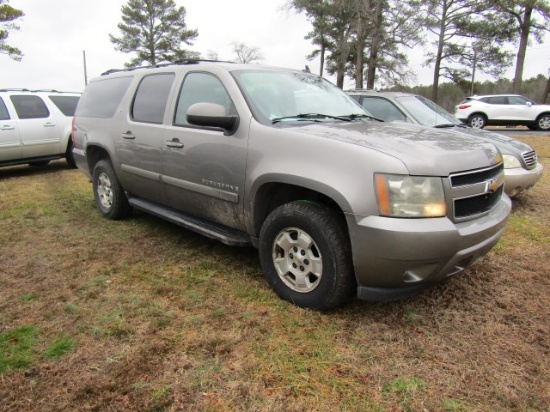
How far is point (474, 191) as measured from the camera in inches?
103

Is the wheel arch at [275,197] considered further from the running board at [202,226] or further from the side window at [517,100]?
the side window at [517,100]

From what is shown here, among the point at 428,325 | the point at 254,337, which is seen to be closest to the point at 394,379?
the point at 428,325

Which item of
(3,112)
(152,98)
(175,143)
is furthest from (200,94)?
(3,112)

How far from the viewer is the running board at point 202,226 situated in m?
3.30

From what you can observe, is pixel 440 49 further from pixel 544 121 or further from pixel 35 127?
pixel 35 127

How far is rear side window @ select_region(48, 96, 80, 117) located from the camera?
353 inches

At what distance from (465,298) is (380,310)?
27.1 inches

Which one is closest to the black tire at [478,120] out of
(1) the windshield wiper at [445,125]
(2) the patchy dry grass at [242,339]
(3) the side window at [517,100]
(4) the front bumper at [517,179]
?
(3) the side window at [517,100]

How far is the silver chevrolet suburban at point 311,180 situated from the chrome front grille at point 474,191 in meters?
0.01

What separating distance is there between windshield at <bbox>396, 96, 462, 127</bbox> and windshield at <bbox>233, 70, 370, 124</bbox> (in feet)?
7.91

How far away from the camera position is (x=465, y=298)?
3047 mm

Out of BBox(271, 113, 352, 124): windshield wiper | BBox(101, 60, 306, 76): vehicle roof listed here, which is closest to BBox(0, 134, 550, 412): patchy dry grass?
BBox(271, 113, 352, 124): windshield wiper

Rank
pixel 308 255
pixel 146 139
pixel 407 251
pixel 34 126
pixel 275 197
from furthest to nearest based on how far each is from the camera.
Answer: pixel 34 126, pixel 146 139, pixel 275 197, pixel 308 255, pixel 407 251

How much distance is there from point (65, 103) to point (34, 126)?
1026mm
